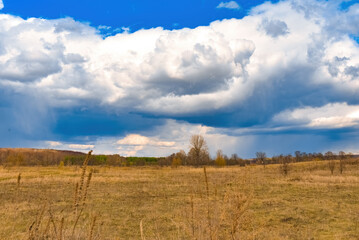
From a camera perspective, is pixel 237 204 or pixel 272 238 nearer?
pixel 237 204

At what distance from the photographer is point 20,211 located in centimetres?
1188

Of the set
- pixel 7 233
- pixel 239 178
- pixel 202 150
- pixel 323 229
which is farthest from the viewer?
pixel 202 150

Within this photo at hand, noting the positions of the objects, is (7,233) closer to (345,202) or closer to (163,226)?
(163,226)

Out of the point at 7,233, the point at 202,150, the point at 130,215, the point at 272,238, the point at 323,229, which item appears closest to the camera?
the point at 272,238

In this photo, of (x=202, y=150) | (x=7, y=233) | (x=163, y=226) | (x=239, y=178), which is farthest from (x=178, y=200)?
(x=202, y=150)

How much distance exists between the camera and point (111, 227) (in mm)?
9555

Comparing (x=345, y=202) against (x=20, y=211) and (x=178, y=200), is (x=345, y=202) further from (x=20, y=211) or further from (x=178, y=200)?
(x=20, y=211)

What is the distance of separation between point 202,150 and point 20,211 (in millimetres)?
71082

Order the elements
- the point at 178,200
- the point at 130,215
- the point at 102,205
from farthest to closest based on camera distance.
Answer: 1. the point at 178,200
2. the point at 102,205
3. the point at 130,215

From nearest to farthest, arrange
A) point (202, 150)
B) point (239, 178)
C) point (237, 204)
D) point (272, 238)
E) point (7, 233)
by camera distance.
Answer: point (237, 204)
point (239, 178)
point (272, 238)
point (7, 233)
point (202, 150)

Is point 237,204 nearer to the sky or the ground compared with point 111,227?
nearer to the sky

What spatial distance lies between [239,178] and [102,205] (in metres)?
11.7

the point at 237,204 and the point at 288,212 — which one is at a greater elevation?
the point at 237,204

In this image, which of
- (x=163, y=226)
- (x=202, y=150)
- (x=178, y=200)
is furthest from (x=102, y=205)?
(x=202, y=150)
